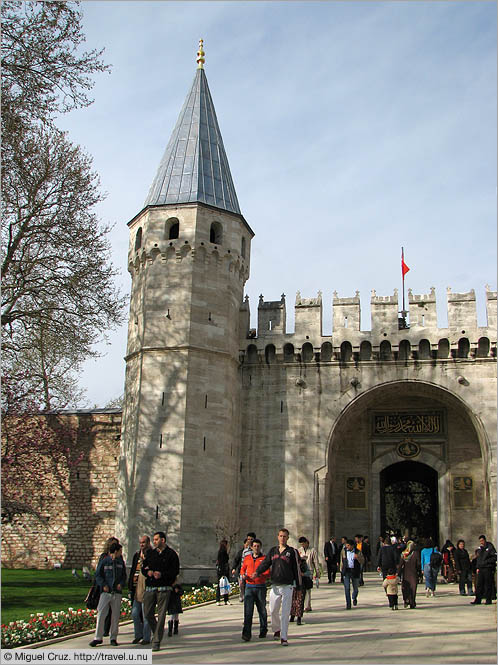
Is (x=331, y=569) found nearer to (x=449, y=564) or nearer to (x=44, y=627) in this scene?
(x=449, y=564)

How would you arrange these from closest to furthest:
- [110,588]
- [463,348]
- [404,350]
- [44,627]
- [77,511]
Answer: [110,588]
[44,627]
[463,348]
[404,350]
[77,511]

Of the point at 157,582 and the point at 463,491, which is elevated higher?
the point at 463,491

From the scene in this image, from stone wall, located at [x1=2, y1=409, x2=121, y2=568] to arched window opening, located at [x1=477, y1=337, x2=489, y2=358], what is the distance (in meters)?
11.4

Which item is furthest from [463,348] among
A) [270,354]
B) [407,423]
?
[270,354]

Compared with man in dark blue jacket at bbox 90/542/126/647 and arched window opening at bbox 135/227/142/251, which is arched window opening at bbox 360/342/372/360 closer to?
arched window opening at bbox 135/227/142/251

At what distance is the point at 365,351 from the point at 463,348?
2.89 meters

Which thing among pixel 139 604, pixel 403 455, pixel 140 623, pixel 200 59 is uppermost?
pixel 200 59

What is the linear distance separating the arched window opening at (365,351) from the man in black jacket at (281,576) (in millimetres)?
12717

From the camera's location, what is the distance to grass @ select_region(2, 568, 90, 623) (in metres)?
13.3

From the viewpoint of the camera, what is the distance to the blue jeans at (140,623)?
30.7 feet

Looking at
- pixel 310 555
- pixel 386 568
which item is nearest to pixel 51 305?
pixel 310 555

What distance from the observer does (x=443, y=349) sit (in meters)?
21.7


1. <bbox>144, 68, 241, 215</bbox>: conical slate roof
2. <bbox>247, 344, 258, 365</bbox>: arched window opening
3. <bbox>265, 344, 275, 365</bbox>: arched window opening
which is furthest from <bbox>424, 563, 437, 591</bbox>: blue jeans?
<bbox>144, 68, 241, 215</bbox>: conical slate roof

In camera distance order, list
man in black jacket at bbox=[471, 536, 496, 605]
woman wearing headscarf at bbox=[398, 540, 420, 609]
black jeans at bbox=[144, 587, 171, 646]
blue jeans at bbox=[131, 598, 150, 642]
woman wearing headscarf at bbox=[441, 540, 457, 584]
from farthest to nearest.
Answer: woman wearing headscarf at bbox=[441, 540, 457, 584] < man in black jacket at bbox=[471, 536, 496, 605] < woman wearing headscarf at bbox=[398, 540, 420, 609] < blue jeans at bbox=[131, 598, 150, 642] < black jeans at bbox=[144, 587, 171, 646]
